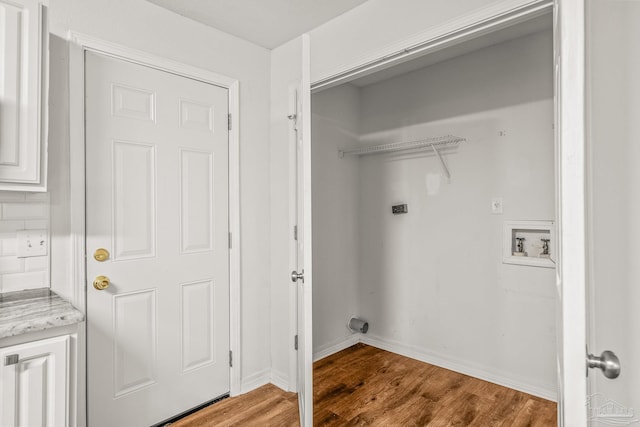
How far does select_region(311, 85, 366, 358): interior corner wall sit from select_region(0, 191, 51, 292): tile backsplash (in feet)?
6.21

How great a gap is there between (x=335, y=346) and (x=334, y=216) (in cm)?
118

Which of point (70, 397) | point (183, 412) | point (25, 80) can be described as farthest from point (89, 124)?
point (183, 412)

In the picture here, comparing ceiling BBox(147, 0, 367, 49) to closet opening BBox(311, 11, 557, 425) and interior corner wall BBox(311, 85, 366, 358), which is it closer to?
closet opening BBox(311, 11, 557, 425)

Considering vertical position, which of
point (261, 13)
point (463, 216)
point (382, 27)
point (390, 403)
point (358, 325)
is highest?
point (261, 13)

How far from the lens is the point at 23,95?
1.42 m

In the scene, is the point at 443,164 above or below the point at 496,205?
above

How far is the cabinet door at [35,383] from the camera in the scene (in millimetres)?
1185

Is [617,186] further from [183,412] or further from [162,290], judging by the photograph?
[183,412]

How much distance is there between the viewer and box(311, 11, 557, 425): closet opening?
2.41m

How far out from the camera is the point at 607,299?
3.05 feet

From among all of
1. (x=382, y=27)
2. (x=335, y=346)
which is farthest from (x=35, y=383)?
(x=335, y=346)

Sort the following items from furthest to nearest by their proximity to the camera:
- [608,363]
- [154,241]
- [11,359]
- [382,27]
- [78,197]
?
[154,241] < [382,27] < [78,197] < [11,359] < [608,363]

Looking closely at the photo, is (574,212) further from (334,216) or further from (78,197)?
(334,216)

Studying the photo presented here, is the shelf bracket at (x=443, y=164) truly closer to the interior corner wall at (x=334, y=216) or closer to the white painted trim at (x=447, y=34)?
the interior corner wall at (x=334, y=216)
